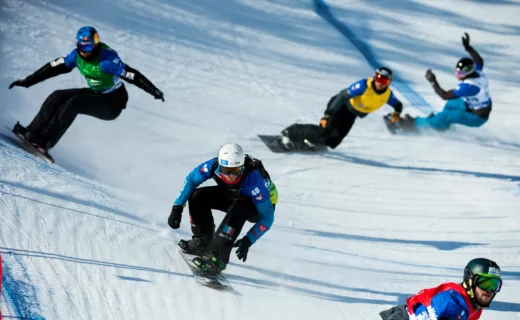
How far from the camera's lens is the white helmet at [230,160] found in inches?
227

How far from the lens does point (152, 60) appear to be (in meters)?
11.7

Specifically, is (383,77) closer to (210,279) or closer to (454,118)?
(454,118)

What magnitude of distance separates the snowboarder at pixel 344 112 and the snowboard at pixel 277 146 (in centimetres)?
4

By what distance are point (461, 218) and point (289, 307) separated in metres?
3.48

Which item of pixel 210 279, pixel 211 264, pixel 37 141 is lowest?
pixel 210 279

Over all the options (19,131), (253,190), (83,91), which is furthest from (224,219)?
(19,131)

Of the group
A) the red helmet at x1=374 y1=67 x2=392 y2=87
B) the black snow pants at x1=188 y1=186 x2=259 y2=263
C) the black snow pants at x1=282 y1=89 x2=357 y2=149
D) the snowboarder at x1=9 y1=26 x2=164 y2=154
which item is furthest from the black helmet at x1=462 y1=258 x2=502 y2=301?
the black snow pants at x1=282 y1=89 x2=357 y2=149

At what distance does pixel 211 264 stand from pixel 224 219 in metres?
0.42

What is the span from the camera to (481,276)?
4.36m

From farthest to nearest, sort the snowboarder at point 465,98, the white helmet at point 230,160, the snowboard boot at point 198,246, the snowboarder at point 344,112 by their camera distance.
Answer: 1. the snowboarder at point 465,98
2. the snowboarder at point 344,112
3. the snowboard boot at point 198,246
4. the white helmet at point 230,160

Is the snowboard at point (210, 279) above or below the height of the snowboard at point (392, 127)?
below

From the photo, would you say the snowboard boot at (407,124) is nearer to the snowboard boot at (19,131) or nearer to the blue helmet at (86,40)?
the blue helmet at (86,40)

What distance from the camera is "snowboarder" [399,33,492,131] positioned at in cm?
1034

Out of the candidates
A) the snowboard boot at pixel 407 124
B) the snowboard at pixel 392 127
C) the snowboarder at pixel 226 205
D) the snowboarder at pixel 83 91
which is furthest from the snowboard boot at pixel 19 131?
the snowboard boot at pixel 407 124
